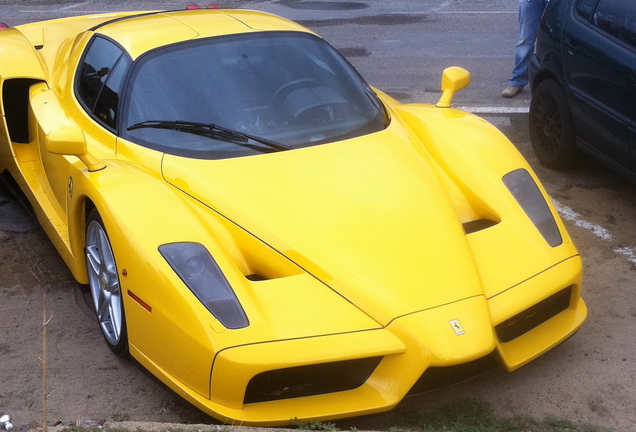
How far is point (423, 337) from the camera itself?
3.19 meters

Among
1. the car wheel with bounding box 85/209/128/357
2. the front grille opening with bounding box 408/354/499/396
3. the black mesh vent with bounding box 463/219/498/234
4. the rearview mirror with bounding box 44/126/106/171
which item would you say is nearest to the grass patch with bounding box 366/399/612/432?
the front grille opening with bounding box 408/354/499/396

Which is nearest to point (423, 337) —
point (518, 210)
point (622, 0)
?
point (518, 210)

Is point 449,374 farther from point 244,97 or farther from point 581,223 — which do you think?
point 581,223

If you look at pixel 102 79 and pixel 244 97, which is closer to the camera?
pixel 244 97

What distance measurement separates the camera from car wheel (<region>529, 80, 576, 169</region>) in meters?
6.04

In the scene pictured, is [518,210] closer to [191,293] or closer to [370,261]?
[370,261]

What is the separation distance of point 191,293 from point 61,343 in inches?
45.1

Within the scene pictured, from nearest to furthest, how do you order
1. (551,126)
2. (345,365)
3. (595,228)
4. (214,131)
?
(345,365) → (214,131) → (595,228) → (551,126)

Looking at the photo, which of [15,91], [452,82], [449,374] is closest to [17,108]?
[15,91]

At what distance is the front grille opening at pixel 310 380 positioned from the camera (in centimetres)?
323

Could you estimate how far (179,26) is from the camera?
4.73 meters

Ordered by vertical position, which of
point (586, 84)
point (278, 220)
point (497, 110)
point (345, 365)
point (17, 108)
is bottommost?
point (497, 110)

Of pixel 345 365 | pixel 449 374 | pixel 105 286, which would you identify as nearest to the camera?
pixel 345 365

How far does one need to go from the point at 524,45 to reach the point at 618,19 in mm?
2712
